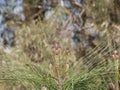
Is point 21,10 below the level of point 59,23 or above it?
above

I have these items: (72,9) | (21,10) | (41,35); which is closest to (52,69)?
(41,35)

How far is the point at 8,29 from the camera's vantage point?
7.25m

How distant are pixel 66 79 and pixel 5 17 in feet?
19.8

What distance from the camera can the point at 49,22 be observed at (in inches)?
250

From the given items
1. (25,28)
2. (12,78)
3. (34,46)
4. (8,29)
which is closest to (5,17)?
(8,29)

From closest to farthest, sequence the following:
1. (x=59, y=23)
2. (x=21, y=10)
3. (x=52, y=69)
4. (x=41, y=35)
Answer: (x=52, y=69)
(x=41, y=35)
(x=59, y=23)
(x=21, y=10)

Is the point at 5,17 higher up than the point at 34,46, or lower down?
higher up

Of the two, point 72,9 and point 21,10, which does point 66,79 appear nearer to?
point 72,9

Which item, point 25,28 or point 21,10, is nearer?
point 25,28

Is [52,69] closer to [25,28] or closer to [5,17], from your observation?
[25,28]

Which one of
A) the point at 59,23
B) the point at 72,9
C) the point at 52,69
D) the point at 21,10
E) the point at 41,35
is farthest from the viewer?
the point at 21,10

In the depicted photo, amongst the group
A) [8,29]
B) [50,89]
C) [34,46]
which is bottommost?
[50,89]

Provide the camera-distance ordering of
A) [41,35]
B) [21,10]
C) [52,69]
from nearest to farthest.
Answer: [52,69] → [41,35] → [21,10]

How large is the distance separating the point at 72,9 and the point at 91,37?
95 centimetres
